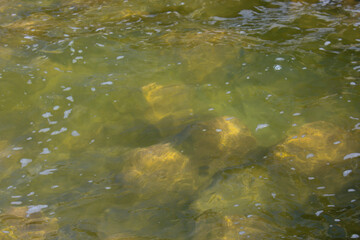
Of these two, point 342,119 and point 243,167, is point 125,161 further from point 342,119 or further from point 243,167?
point 342,119

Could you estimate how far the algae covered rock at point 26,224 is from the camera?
2783 millimetres

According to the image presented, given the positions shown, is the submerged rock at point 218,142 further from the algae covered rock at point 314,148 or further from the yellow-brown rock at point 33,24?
the yellow-brown rock at point 33,24

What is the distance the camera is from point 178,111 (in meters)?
3.96

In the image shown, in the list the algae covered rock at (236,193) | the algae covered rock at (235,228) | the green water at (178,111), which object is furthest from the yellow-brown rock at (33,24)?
the algae covered rock at (235,228)

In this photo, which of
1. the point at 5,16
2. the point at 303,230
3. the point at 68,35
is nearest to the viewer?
the point at 303,230

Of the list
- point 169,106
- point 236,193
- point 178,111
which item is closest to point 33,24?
point 169,106

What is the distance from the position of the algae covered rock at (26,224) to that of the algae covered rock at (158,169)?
28.7 inches

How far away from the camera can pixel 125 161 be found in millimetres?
3443

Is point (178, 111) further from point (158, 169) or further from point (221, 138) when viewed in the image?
point (158, 169)

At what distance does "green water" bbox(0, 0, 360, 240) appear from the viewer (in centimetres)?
284

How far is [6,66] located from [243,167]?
3.38 m

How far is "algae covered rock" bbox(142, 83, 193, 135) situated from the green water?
17 mm

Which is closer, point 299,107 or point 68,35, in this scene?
point 299,107

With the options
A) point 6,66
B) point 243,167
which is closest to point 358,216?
point 243,167
